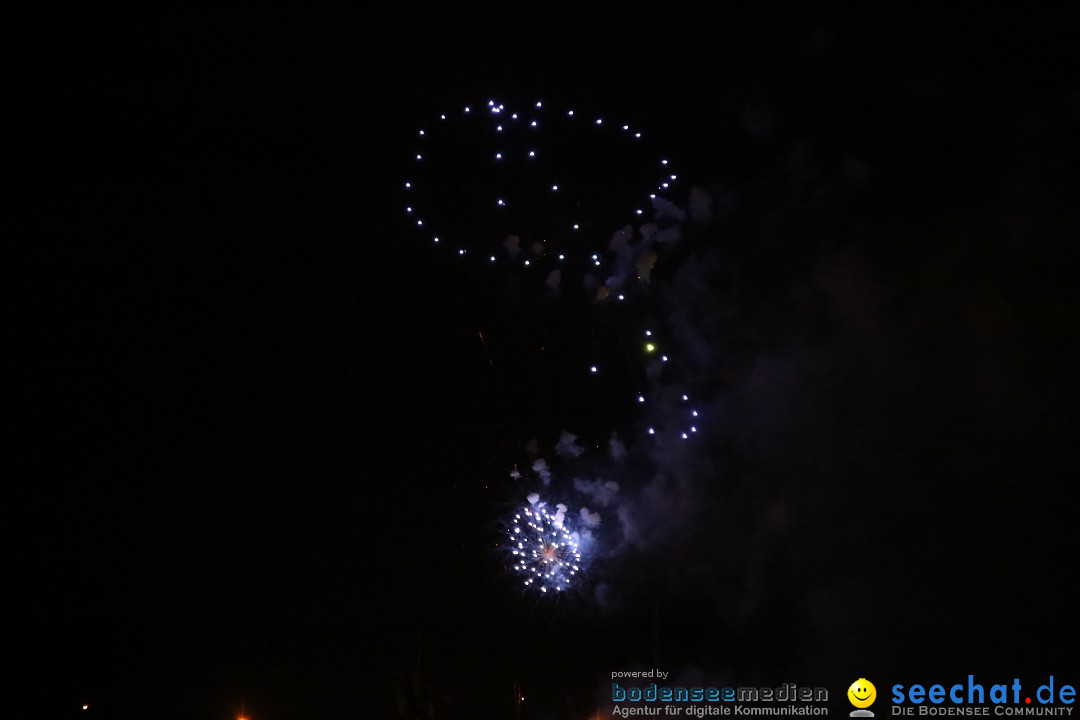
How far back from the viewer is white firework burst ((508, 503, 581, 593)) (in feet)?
29.1

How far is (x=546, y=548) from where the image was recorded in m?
8.94

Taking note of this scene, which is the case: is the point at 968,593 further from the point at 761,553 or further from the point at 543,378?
the point at 543,378

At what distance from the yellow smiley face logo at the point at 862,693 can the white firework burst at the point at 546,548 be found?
3.02 metres

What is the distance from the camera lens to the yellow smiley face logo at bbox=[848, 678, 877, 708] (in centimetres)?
920

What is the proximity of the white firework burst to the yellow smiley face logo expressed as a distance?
302 cm

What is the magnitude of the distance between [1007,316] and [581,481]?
443 centimetres

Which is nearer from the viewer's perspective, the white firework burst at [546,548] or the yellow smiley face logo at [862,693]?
the white firework burst at [546,548]

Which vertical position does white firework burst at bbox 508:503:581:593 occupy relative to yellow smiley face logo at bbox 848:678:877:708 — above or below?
above

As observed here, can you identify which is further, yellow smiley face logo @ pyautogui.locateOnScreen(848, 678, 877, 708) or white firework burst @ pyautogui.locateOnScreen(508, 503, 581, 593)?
yellow smiley face logo @ pyautogui.locateOnScreen(848, 678, 877, 708)

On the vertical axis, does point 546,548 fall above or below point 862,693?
above

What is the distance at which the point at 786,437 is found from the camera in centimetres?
952

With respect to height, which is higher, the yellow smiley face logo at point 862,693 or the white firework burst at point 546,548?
the white firework burst at point 546,548

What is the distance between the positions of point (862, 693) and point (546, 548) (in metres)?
3.51

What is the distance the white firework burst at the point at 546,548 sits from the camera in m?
8.88
